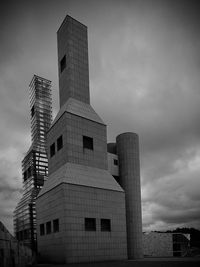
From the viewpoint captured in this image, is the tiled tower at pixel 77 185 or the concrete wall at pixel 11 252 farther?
the tiled tower at pixel 77 185

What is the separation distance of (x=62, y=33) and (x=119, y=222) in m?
36.5

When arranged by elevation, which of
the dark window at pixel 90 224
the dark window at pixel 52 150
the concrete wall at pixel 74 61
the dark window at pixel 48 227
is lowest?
the dark window at pixel 48 227

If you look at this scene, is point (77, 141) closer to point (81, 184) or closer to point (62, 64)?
point (81, 184)

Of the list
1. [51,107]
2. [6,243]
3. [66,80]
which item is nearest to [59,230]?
[6,243]

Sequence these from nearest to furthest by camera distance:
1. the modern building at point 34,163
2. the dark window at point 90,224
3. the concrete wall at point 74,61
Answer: the dark window at point 90,224 < the concrete wall at point 74,61 < the modern building at point 34,163

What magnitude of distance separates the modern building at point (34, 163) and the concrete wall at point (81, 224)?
237 ft

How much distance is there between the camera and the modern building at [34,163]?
12111 centimetres

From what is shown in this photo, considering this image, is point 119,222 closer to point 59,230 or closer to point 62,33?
point 59,230

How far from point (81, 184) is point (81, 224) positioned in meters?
5.91

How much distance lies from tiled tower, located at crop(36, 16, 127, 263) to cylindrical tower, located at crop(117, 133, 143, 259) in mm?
7116

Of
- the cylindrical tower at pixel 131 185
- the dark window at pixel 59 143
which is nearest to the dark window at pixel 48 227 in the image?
the dark window at pixel 59 143

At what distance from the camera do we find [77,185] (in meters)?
45.2

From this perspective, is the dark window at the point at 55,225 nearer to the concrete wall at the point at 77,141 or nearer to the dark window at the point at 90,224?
the dark window at the point at 90,224

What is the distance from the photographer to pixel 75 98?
53500 mm
